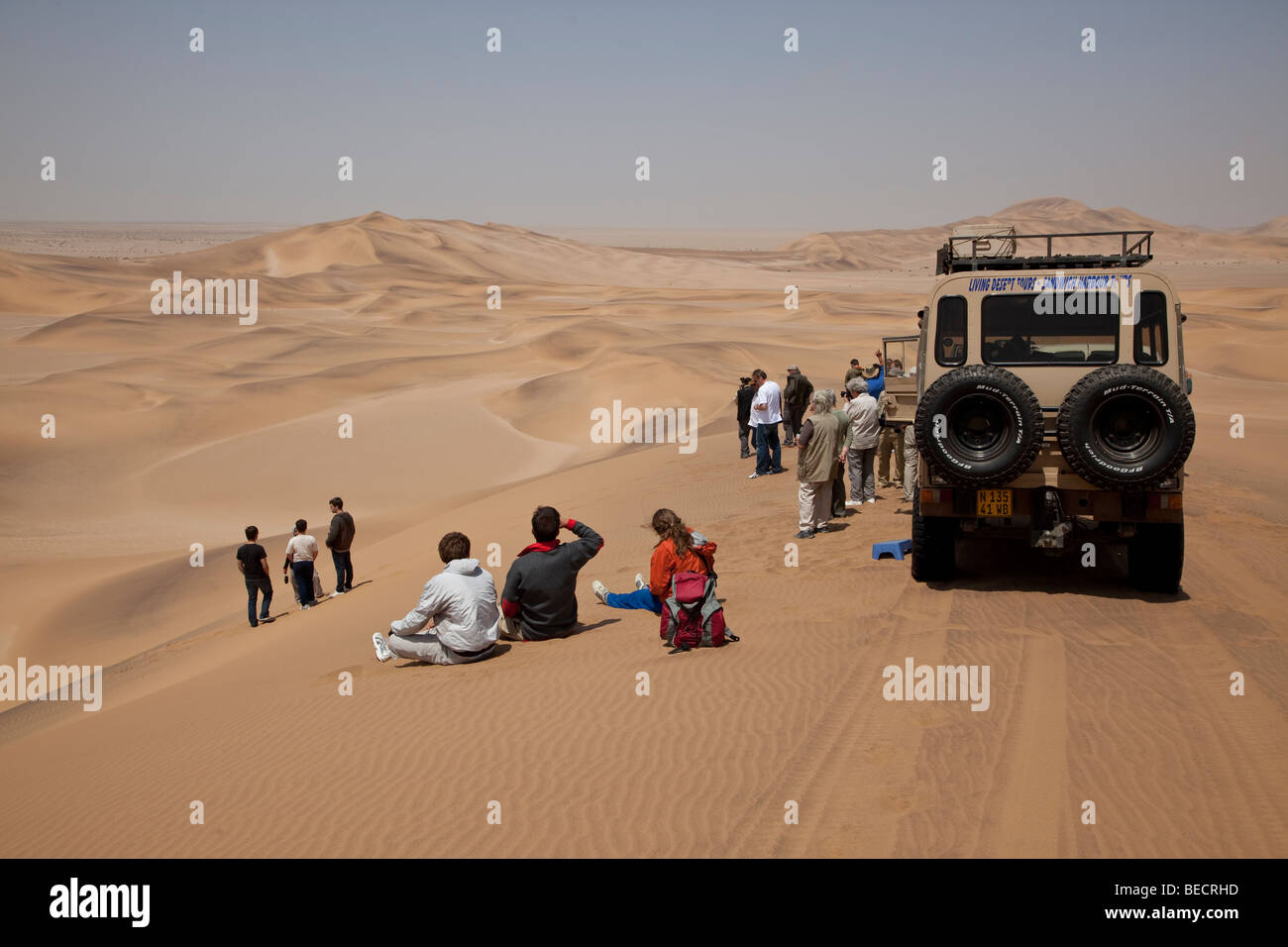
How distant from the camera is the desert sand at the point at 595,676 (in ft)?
16.9

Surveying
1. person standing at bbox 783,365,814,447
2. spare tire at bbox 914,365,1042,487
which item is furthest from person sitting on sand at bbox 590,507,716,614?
person standing at bbox 783,365,814,447

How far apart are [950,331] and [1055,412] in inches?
49.3

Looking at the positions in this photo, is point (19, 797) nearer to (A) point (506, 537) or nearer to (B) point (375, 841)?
(B) point (375, 841)

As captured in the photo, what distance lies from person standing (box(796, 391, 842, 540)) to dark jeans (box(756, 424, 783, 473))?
4859mm

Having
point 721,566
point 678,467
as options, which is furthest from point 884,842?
point 678,467

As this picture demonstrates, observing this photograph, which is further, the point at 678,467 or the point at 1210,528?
the point at 678,467

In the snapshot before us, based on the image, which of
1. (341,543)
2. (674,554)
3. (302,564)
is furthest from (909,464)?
(302,564)

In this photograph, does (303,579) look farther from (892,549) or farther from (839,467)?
(892,549)

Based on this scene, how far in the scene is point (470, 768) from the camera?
19.7ft

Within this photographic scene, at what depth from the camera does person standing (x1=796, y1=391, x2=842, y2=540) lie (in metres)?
11.4

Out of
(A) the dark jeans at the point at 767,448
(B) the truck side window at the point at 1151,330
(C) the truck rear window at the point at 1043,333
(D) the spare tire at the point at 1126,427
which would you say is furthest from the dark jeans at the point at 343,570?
(B) the truck side window at the point at 1151,330

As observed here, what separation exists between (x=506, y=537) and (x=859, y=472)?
5525 mm

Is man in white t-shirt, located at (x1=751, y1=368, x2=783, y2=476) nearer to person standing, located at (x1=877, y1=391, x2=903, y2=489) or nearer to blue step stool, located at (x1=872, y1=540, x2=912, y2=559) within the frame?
person standing, located at (x1=877, y1=391, x2=903, y2=489)

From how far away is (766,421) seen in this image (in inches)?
653
